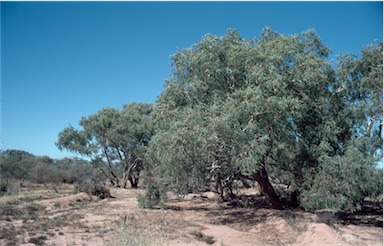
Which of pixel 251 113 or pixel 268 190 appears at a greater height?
pixel 251 113

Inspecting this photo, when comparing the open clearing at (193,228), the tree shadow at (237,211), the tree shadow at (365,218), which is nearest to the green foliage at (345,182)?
the open clearing at (193,228)

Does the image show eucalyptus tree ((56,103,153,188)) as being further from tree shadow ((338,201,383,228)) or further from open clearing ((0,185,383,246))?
tree shadow ((338,201,383,228))

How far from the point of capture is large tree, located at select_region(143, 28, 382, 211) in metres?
11.6

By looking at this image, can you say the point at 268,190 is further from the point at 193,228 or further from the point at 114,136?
the point at 114,136

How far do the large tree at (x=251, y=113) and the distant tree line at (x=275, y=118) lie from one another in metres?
0.04

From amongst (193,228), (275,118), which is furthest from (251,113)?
(193,228)

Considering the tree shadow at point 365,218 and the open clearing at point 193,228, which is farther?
the tree shadow at point 365,218

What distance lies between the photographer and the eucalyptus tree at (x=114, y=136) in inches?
1219

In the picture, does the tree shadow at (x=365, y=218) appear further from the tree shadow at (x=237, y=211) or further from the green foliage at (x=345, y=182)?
the tree shadow at (x=237, y=211)

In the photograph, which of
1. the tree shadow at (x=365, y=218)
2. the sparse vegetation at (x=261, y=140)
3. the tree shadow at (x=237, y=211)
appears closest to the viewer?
the sparse vegetation at (x=261, y=140)

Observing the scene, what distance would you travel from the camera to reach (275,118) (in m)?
12.1

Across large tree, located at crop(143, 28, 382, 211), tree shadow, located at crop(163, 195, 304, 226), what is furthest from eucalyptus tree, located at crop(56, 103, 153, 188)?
large tree, located at crop(143, 28, 382, 211)

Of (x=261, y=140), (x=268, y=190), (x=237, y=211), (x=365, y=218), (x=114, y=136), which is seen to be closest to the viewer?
(x=261, y=140)

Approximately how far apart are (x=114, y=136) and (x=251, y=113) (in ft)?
67.7
